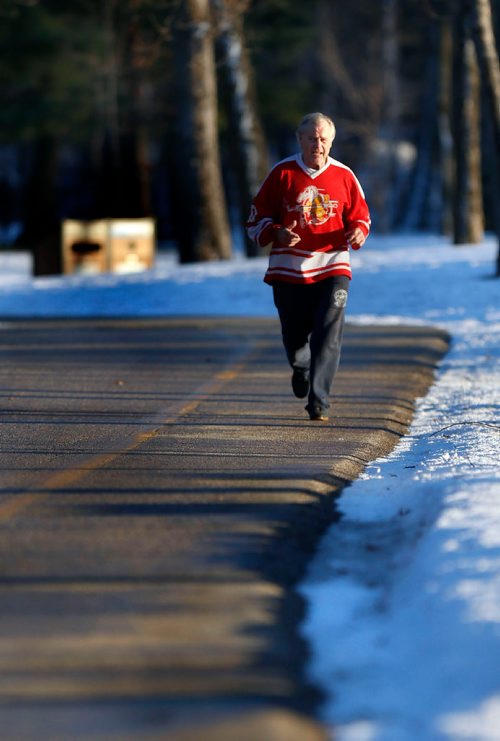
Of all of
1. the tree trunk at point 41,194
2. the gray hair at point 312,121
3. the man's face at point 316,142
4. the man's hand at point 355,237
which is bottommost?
the tree trunk at point 41,194

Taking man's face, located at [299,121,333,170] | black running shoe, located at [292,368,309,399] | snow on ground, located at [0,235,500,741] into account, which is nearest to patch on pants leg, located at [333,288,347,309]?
black running shoe, located at [292,368,309,399]

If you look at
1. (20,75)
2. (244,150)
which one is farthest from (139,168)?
(244,150)

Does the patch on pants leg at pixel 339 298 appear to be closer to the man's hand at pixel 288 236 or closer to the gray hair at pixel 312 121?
the man's hand at pixel 288 236

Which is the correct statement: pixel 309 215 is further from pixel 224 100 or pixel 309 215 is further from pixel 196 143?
pixel 224 100

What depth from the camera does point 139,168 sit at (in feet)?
190

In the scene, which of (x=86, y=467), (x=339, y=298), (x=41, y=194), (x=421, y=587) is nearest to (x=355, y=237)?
(x=339, y=298)

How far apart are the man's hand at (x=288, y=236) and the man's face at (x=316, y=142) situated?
0.43 metres

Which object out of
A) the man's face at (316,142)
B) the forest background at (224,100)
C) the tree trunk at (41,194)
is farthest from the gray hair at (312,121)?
the tree trunk at (41,194)

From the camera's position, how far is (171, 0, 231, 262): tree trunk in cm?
2683

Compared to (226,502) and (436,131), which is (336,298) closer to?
(226,502)

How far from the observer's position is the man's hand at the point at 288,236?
34.3 ft

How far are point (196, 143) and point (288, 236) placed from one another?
17.0 metres

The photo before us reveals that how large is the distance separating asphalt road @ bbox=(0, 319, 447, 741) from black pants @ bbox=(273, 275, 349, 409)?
0.30 metres

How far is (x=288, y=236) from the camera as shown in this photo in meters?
10.5
